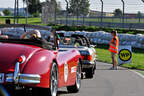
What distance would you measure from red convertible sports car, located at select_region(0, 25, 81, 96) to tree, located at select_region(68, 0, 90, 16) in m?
32.3

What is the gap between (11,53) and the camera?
8.05 meters

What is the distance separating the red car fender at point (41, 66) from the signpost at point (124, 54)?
43.1 ft

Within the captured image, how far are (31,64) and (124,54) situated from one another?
13.8 m

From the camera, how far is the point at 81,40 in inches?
624

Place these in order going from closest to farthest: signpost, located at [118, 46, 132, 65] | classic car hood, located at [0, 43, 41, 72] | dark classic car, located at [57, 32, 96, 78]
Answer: classic car hood, located at [0, 43, 41, 72] < dark classic car, located at [57, 32, 96, 78] < signpost, located at [118, 46, 132, 65]

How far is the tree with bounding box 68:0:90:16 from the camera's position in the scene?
1661 inches

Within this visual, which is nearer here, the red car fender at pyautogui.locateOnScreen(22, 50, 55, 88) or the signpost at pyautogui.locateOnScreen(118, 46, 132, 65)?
the red car fender at pyautogui.locateOnScreen(22, 50, 55, 88)

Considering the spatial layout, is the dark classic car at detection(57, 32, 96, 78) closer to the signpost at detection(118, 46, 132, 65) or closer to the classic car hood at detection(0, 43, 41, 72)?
the classic car hood at detection(0, 43, 41, 72)

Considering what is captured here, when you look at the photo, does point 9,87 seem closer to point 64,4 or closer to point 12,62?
point 12,62

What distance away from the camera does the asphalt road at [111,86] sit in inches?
445

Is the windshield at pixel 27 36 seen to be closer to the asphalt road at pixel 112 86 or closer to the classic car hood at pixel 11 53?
the classic car hood at pixel 11 53

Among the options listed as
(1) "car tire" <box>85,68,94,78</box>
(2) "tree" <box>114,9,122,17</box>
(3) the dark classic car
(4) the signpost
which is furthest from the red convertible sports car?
(2) "tree" <box>114,9,122,17</box>

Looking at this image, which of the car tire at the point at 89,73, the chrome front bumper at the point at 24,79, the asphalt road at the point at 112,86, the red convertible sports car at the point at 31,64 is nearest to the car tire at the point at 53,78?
the red convertible sports car at the point at 31,64

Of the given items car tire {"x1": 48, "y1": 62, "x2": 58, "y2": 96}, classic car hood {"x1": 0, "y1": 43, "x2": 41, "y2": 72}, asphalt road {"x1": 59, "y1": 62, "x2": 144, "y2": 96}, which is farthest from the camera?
asphalt road {"x1": 59, "y1": 62, "x2": 144, "y2": 96}
